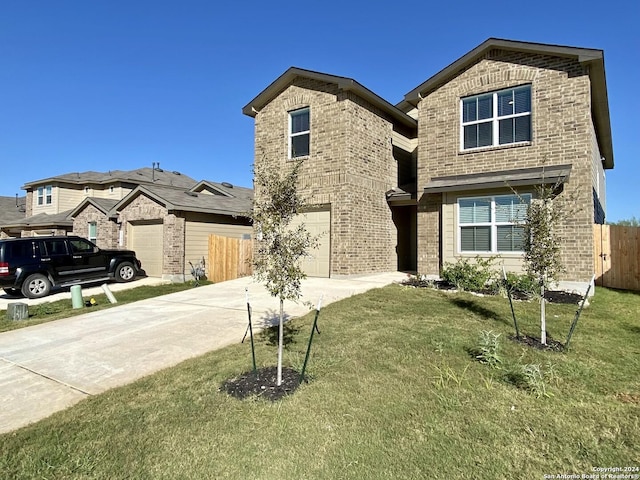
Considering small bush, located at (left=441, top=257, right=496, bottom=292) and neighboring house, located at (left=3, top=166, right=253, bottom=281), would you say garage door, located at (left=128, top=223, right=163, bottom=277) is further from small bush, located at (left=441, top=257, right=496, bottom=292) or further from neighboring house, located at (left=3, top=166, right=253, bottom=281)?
small bush, located at (left=441, top=257, right=496, bottom=292)

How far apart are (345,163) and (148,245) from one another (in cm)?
1038

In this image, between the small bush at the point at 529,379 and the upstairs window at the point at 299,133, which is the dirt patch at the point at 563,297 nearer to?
the small bush at the point at 529,379

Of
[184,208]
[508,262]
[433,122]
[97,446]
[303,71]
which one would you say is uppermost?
[303,71]

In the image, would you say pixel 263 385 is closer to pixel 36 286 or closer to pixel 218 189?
pixel 36 286

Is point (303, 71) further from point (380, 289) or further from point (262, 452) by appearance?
point (262, 452)

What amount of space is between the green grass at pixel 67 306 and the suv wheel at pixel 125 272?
6.02ft

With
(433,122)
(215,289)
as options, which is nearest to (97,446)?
(215,289)

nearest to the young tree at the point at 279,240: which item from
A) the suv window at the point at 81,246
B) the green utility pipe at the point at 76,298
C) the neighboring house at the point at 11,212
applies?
the green utility pipe at the point at 76,298

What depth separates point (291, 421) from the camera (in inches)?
142

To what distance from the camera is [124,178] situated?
1071 inches

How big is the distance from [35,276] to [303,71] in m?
→ 11.6

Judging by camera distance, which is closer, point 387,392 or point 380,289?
point 387,392

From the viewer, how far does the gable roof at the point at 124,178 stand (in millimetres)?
27469

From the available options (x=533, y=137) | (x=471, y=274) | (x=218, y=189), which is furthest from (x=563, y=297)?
(x=218, y=189)
